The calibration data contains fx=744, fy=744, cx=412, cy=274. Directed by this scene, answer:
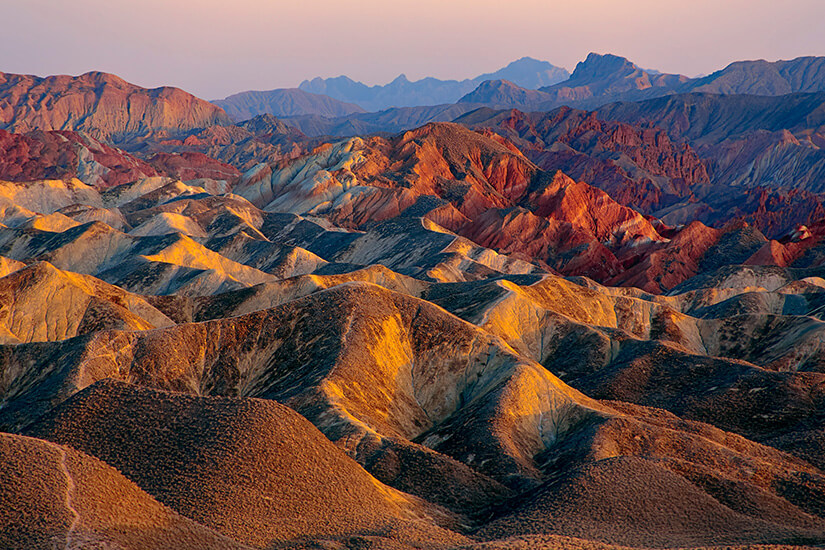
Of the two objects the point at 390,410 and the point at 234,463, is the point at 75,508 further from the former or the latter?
the point at 390,410

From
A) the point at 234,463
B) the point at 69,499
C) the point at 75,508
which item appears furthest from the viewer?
the point at 234,463

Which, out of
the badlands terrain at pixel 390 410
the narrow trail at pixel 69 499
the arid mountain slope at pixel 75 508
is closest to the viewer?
the narrow trail at pixel 69 499

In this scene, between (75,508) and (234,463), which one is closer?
(75,508)

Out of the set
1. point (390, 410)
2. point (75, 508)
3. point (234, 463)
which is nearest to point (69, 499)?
point (75, 508)

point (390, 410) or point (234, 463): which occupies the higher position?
point (234, 463)

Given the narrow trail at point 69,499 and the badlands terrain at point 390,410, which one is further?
the badlands terrain at point 390,410

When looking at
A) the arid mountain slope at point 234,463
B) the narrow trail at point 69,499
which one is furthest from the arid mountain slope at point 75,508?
the arid mountain slope at point 234,463

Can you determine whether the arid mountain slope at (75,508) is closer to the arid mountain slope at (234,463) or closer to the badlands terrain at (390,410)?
the badlands terrain at (390,410)

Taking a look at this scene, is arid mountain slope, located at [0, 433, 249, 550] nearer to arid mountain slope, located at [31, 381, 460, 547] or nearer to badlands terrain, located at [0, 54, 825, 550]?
badlands terrain, located at [0, 54, 825, 550]

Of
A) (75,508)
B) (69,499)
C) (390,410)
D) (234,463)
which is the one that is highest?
(69,499)

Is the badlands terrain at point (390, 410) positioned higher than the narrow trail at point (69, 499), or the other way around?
the narrow trail at point (69, 499)

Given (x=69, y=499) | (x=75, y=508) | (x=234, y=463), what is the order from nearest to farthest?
1. (x=75, y=508)
2. (x=69, y=499)
3. (x=234, y=463)

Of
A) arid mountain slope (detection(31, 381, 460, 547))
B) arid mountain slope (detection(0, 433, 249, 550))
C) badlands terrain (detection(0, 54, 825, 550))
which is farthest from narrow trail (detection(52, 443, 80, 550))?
arid mountain slope (detection(31, 381, 460, 547))
